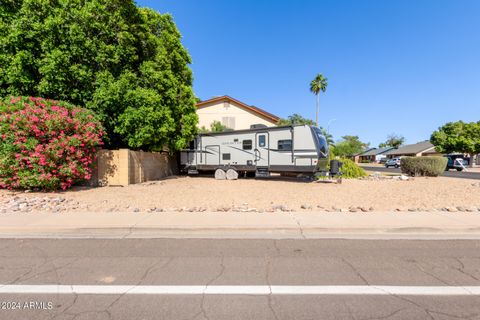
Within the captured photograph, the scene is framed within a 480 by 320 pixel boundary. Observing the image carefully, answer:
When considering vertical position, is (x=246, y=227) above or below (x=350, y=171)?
below

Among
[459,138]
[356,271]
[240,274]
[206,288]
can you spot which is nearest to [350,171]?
[356,271]

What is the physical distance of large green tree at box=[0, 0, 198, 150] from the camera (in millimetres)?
10672

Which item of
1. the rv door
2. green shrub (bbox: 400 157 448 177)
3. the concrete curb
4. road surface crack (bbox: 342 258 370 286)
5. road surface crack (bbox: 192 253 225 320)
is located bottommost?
road surface crack (bbox: 192 253 225 320)

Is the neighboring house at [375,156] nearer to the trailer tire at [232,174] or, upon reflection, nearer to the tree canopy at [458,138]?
the tree canopy at [458,138]

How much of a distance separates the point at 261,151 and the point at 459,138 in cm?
4588

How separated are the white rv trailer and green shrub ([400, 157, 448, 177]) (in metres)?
8.23

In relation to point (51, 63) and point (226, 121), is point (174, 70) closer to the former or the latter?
point (51, 63)

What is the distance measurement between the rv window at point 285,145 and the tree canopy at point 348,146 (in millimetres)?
57045

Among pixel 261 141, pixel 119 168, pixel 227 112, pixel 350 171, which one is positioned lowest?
pixel 350 171

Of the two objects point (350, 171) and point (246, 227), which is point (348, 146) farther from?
point (246, 227)

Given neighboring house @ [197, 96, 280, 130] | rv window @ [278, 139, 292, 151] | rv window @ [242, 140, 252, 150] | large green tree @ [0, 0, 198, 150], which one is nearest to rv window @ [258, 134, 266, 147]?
rv window @ [242, 140, 252, 150]

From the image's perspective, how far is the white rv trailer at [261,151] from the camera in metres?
12.8

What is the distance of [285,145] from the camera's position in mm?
13508

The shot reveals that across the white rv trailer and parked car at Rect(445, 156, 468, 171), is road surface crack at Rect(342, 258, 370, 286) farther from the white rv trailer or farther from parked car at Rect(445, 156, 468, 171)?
parked car at Rect(445, 156, 468, 171)
